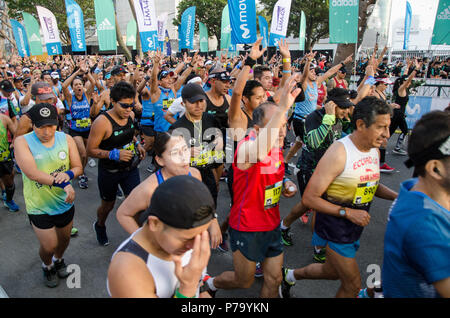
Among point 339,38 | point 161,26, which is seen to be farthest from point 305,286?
point 161,26

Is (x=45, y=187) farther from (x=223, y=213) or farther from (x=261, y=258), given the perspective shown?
(x=223, y=213)

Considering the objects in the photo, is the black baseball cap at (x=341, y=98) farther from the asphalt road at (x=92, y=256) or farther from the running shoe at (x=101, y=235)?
the running shoe at (x=101, y=235)

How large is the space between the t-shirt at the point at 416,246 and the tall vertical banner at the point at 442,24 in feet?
33.7

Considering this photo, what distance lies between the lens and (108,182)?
417cm

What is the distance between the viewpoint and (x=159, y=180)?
259 cm

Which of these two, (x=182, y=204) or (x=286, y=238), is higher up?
(x=182, y=204)

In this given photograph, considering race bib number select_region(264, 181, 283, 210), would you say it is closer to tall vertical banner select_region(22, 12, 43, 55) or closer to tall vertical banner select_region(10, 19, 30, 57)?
tall vertical banner select_region(22, 12, 43, 55)

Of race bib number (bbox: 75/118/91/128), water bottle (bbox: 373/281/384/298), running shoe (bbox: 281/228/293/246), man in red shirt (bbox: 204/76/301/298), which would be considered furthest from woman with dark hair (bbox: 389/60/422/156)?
race bib number (bbox: 75/118/91/128)

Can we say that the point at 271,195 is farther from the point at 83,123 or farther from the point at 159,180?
the point at 83,123

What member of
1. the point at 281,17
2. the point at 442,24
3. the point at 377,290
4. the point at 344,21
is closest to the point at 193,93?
the point at 377,290

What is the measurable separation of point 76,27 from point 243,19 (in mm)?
8673

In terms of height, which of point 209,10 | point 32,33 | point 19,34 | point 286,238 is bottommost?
point 286,238

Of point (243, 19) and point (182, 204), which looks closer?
point (182, 204)

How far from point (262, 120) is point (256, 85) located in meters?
1.52
